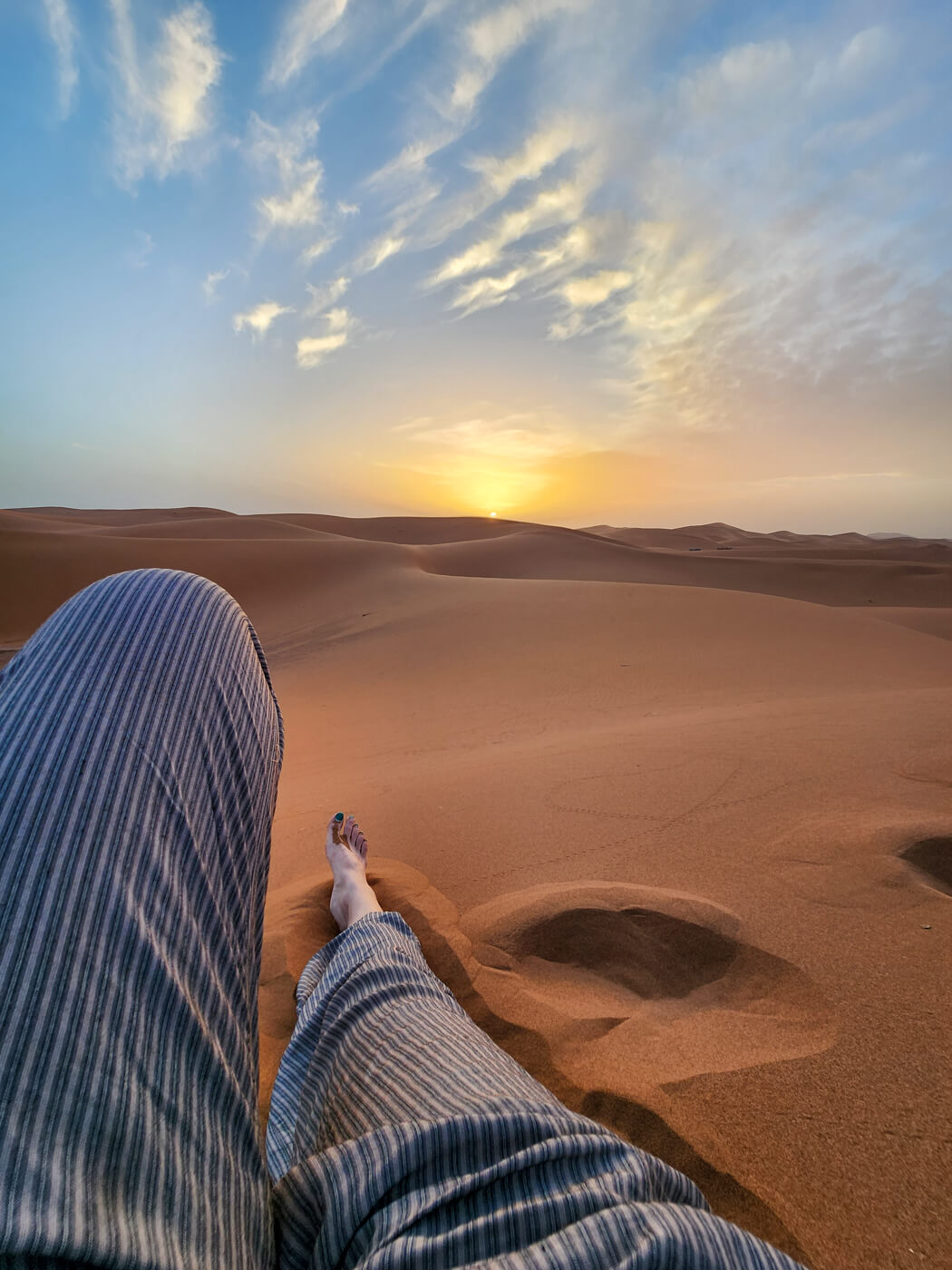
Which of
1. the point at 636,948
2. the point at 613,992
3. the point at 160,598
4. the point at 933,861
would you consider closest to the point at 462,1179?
the point at 160,598

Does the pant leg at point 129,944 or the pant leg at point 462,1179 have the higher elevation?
the pant leg at point 129,944

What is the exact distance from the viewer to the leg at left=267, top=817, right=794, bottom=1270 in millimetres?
A: 494

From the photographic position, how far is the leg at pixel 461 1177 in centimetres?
49

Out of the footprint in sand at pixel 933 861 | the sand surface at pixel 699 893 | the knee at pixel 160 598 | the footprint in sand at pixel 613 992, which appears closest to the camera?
the knee at pixel 160 598

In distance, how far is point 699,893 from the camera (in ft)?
5.45

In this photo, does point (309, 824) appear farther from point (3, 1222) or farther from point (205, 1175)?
point (3, 1222)

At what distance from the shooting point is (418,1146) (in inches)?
23.4

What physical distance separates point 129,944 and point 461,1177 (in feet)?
1.23

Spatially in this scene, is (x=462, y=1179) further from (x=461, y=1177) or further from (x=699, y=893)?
(x=699, y=893)

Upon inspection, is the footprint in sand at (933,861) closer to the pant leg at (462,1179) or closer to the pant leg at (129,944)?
the pant leg at (462,1179)

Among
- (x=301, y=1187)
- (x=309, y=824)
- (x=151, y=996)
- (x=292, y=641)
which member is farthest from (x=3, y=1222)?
(x=292, y=641)

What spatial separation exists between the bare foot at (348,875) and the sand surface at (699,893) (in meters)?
0.09

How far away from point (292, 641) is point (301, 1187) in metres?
8.42

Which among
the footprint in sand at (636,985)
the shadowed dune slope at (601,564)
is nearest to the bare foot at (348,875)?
the footprint in sand at (636,985)
